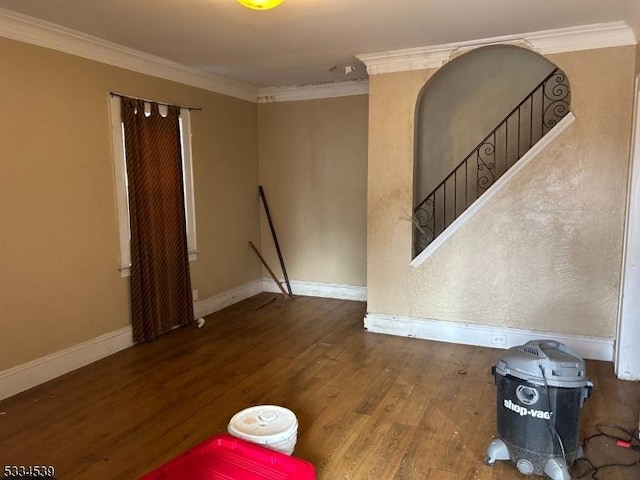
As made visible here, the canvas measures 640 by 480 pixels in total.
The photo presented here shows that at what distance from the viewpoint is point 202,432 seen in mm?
2771

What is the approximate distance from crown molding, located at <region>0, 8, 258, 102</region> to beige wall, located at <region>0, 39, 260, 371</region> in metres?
0.07

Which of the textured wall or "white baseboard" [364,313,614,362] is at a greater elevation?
the textured wall

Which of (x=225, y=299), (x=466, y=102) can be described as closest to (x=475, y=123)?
(x=466, y=102)

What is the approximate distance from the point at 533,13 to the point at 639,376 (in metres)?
2.76

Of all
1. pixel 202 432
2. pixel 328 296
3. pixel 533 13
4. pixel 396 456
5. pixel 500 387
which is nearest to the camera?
pixel 500 387

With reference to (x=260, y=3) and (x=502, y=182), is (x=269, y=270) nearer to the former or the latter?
(x=502, y=182)

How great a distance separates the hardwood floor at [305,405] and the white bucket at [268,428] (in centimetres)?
34

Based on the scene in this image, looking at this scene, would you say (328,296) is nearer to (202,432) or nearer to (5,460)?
(202,432)

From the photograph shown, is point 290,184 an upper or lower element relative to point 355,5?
lower

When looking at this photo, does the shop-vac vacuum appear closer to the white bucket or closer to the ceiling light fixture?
the white bucket

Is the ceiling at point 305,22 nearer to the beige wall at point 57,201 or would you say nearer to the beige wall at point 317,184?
the beige wall at point 57,201

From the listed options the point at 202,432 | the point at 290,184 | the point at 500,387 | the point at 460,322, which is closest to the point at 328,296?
the point at 290,184

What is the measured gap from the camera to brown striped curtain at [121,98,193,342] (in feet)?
13.7

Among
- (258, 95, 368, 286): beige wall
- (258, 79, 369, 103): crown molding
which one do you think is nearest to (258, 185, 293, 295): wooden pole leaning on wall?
(258, 95, 368, 286): beige wall
